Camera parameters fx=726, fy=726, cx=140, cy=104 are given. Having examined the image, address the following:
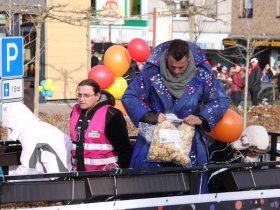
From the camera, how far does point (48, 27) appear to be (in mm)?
20375

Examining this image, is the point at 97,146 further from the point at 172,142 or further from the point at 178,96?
the point at 172,142

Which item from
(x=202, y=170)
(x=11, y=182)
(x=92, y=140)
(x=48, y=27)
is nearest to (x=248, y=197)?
(x=202, y=170)

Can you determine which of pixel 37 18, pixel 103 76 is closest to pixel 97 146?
pixel 103 76

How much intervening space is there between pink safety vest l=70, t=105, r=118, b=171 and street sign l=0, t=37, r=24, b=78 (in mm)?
Answer: 3056

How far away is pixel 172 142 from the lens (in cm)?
450

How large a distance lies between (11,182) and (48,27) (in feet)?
54.9

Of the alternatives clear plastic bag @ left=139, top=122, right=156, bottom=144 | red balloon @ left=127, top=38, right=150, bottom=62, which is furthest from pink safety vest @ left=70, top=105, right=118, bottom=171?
red balloon @ left=127, top=38, right=150, bottom=62

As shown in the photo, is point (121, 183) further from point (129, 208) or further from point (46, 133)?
point (46, 133)

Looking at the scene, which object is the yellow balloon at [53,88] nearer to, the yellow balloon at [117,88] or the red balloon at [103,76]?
the yellow balloon at [117,88]

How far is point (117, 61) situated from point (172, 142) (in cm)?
736

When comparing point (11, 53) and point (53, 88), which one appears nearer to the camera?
point (11, 53)

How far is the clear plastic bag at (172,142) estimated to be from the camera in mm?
4508

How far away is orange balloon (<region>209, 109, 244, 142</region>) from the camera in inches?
211

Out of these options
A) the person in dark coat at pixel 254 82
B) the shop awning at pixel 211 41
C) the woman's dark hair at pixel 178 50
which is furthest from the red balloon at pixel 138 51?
the shop awning at pixel 211 41
